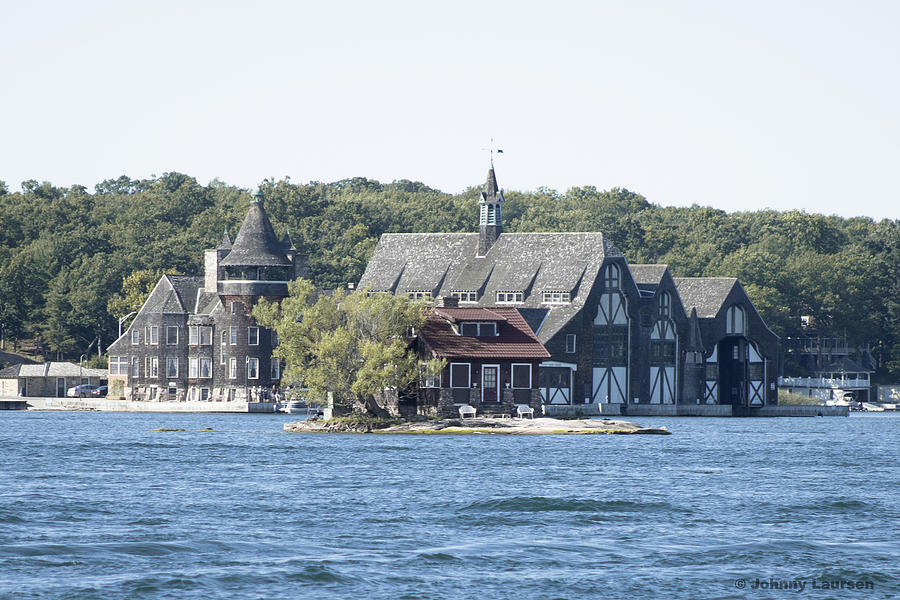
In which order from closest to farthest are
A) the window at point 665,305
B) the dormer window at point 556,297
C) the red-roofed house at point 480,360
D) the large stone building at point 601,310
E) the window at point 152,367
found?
the red-roofed house at point 480,360 < the large stone building at point 601,310 < the dormer window at point 556,297 < the window at point 665,305 < the window at point 152,367

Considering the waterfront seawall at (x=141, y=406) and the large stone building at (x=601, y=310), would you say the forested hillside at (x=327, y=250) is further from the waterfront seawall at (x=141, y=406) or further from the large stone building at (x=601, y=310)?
the large stone building at (x=601, y=310)

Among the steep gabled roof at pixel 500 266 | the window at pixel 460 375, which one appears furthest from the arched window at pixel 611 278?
the window at pixel 460 375

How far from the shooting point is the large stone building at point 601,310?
396 feet

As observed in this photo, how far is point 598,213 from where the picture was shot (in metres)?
194

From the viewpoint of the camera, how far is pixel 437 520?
45.4 meters

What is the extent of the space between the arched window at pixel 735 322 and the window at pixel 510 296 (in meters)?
19.2

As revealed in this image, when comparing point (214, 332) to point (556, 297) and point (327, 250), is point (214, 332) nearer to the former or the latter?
point (556, 297)

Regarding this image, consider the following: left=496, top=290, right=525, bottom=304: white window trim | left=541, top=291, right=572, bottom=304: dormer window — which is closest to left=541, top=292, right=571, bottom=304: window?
left=541, top=291, right=572, bottom=304: dormer window

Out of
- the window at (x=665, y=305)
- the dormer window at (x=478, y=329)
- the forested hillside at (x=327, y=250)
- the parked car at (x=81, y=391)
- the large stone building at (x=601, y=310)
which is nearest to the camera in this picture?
the dormer window at (x=478, y=329)

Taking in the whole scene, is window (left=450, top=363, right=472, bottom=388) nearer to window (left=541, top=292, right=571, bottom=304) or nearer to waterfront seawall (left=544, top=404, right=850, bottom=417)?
waterfront seawall (left=544, top=404, right=850, bottom=417)

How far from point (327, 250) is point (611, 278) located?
54454 millimetres

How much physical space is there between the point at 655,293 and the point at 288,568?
3641 inches

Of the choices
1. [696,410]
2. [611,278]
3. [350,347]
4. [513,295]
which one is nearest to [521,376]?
[350,347]

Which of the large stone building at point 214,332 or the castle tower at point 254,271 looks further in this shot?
the large stone building at point 214,332
